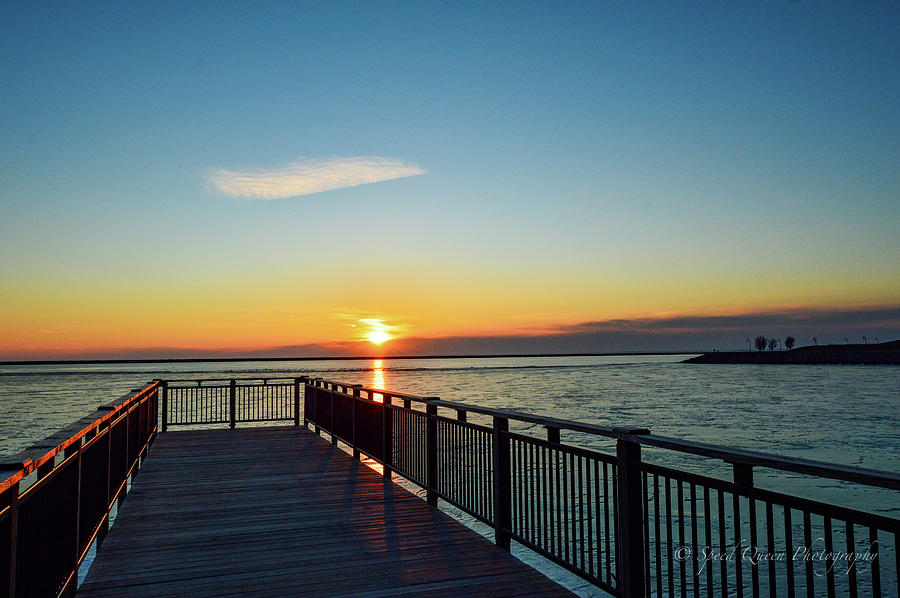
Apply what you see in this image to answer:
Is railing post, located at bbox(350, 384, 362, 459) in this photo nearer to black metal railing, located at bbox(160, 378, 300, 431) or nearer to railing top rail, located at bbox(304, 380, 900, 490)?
black metal railing, located at bbox(160, 378, 300, 431)

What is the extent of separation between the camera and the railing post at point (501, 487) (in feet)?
17.3

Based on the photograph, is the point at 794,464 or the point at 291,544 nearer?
the point at 794,464

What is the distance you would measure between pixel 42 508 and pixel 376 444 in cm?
607

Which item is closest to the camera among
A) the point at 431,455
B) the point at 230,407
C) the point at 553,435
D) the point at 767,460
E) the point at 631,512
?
the point at 767,460

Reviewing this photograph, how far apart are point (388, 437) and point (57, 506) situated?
509 centimetres

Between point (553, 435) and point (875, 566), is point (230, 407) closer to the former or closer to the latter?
point (553, 435)

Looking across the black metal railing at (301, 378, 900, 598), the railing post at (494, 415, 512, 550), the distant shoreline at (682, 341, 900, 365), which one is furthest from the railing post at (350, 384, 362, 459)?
the distant shoreline at (682, 341, 900, 365)

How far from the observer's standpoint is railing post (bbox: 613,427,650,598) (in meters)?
3.64

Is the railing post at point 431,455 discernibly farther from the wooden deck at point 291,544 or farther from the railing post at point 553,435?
the railing post at point 553,435

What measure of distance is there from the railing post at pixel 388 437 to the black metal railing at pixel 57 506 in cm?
324

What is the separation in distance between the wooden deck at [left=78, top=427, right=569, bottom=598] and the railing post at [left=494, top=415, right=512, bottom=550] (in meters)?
0.15

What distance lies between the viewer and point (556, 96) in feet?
46.2

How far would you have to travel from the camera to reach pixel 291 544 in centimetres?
561

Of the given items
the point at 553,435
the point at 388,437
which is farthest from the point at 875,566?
the point at 388,437
